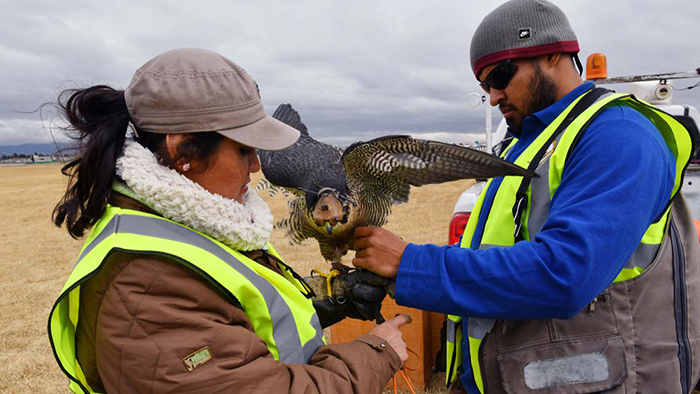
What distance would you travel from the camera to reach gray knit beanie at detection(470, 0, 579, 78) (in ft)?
6.65

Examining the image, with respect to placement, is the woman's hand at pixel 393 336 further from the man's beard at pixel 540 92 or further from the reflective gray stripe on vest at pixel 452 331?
the man's beard at pixel 540 92

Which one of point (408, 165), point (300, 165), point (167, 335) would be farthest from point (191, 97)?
point (300, 165)

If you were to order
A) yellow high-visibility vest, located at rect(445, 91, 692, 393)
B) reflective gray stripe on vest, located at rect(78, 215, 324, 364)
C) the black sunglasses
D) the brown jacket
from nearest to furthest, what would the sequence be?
the brown jacket < reflective gray stripe on vest, located at rect(78, 215, 324, 364) < yellow high-visibility vest, located at rect(445, 91, 692, 393) < the black sunglasses

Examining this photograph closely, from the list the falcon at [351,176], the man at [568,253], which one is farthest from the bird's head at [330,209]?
the man at [568,253]

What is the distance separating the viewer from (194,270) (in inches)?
52.3

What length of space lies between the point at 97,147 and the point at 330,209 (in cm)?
148

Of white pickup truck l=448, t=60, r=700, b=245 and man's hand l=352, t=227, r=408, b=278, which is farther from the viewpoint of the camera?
white pickup truck l=448, t=60, r=700, b=245

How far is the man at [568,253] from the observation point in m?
1.58

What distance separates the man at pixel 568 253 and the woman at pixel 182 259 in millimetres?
417

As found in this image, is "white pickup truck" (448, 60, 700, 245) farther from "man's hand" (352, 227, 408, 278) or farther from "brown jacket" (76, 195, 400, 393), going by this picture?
"brown jacket" (76, 195, 400, 393)

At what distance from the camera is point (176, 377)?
124cm

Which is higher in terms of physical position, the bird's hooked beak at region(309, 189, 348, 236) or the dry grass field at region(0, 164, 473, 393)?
the bird's hooked beak at region(309, 189, 348, 236)

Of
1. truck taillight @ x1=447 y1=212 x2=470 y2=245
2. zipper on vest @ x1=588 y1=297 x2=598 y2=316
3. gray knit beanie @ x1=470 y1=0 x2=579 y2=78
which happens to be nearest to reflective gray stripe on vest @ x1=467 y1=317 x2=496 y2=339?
zipper on vest @ x1=588 y1=297 x2=598 y2=316

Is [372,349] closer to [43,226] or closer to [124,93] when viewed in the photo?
[124,93]
